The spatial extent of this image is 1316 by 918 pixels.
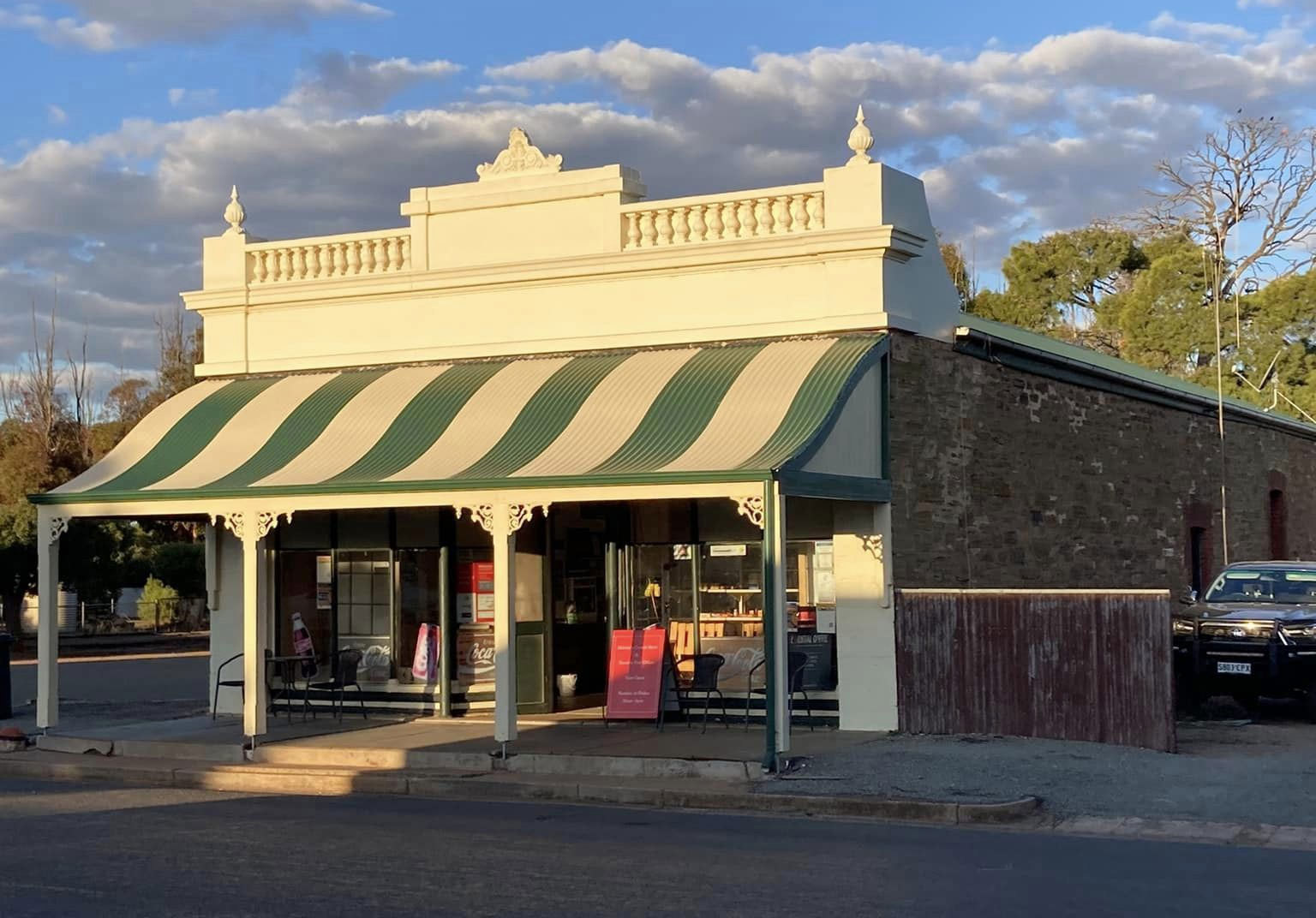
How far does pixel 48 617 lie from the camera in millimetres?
17156

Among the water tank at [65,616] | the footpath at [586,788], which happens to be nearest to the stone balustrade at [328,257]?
the footpath at [586,788]

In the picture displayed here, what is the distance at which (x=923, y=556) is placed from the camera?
16.7m

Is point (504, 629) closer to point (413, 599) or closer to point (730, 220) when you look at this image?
point (413, 599)

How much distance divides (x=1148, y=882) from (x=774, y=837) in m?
2.76

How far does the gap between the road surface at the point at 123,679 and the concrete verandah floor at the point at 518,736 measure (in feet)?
17.0

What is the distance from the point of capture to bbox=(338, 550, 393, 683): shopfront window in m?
19.0

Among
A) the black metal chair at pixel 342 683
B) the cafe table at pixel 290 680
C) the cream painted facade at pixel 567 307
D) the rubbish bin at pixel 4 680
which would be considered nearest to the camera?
the cream painted facade at pixel 567 307

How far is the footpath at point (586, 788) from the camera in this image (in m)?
11.2

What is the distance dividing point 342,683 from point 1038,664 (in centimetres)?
788

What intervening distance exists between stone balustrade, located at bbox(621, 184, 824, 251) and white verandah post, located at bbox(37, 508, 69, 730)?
7.04 meters

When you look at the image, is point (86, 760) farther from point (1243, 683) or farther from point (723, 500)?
point (1243, 683)

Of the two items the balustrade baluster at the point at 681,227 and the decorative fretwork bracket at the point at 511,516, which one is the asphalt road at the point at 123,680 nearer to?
the decorative fretwork bracket at the point at 511,516

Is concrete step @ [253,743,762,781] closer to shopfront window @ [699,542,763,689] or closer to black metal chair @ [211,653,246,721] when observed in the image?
shopfront window @ [699,542,763,689]

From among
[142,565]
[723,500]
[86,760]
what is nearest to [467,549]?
[723,500]
